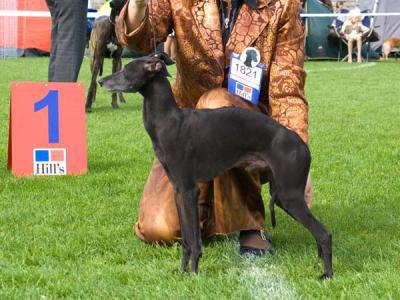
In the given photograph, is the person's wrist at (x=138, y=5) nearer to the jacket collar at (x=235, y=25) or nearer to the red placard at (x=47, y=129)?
the jacket collar at (x=235, y=25)

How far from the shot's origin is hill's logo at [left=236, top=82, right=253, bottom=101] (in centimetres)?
354

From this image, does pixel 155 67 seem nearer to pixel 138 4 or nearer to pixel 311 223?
pixel 138 4

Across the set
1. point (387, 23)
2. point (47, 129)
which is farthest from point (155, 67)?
point (387, 23)

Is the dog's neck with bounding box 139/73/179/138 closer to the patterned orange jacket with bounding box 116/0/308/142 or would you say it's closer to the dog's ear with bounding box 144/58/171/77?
the dog's ear with bounding box 144/58/171/77

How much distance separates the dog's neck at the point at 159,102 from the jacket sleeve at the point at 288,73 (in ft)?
2.09

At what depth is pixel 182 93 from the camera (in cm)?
383

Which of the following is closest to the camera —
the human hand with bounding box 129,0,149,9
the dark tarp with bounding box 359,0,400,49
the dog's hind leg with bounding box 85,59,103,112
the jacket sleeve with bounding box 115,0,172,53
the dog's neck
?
the dog's neck

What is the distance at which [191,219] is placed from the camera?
3057mm

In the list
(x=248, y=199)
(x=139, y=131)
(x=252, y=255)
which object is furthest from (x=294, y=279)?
(x=139, y=131)

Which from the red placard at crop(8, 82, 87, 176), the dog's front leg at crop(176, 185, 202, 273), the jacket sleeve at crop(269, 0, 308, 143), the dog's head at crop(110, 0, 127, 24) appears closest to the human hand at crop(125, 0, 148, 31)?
the dog's head at crop(110, 0, 127, 24)

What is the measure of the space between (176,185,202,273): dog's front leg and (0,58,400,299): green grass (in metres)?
0.09

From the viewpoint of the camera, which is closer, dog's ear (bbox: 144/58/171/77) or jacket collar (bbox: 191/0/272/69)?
dog's ear (bbox: 144/58/171/77)

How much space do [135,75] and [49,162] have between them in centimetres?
253

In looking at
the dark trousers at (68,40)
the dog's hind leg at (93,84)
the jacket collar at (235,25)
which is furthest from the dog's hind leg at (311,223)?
the dog's hind leg at (93,84)
